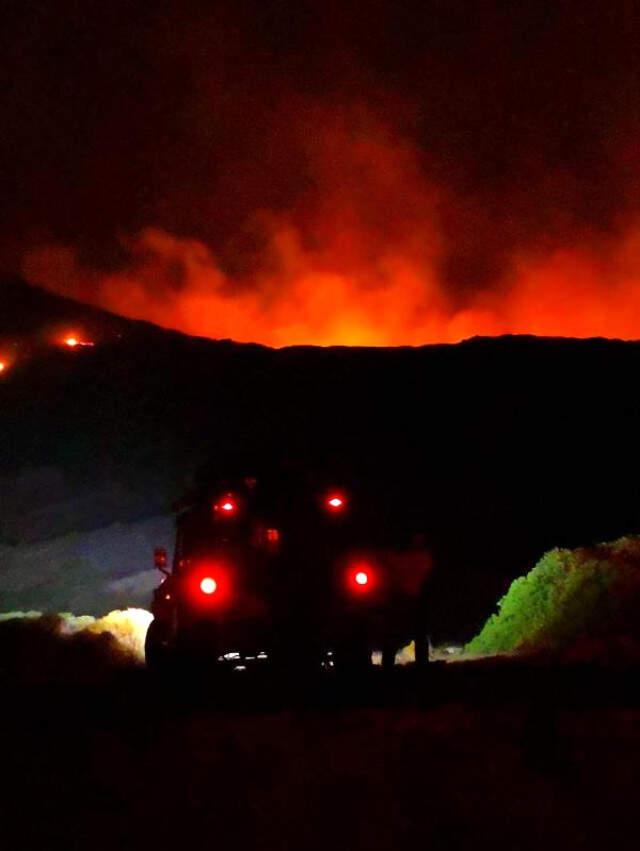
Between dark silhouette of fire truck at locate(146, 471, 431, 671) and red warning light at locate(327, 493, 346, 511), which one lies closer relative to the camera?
dark silhouette of fire truck at locate(146, 471, 431, 671)

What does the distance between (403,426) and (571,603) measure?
2400cm

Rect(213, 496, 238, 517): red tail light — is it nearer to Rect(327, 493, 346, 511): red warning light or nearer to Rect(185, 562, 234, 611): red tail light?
Rect(185, 562, 234, 611): red tail light

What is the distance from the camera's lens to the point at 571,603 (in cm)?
1647

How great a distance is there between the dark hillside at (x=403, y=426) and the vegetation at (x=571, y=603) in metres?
5.21

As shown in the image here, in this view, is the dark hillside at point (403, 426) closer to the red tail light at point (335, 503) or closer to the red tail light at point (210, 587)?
the red tail light at point (335, 503)

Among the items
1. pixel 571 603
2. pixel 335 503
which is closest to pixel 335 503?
pixel 335 503

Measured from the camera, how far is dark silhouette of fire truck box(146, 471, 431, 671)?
34.9 ft

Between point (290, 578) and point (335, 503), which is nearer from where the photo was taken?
point (290, 578)

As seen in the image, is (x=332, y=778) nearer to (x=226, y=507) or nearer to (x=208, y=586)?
(x=208, y=586)

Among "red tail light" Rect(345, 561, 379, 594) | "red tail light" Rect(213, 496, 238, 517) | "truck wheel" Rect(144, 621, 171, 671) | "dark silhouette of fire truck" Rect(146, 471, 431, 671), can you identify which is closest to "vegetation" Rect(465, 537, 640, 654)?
"dark silhouette of fire truck" Rect(146, 471, 431, 671)

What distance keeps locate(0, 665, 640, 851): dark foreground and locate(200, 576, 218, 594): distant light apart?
6.70 feet

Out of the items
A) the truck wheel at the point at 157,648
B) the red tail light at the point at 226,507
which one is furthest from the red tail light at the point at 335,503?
the truck wheel at the point at 157,648

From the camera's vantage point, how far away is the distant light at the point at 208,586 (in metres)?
10.6

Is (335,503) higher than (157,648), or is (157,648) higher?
(335,503)
